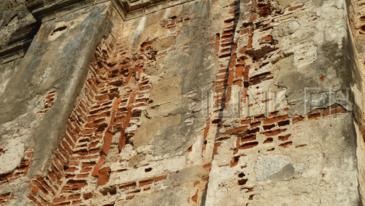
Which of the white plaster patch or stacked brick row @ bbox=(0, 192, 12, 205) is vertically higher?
stacked brick row @ bbox=(0, 192, 12, 205)

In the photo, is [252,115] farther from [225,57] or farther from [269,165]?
[225,57]

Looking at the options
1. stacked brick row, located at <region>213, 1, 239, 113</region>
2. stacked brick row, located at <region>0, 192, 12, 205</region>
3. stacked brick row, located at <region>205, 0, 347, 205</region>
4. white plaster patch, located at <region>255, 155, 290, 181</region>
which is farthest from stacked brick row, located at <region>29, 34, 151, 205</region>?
white plaster patch, located at <region>255, 155, 290, 181</region>

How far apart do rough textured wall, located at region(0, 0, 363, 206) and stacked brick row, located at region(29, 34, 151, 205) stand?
0.01 m

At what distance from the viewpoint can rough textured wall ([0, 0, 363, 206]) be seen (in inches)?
147

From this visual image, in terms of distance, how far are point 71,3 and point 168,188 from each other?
110 inches

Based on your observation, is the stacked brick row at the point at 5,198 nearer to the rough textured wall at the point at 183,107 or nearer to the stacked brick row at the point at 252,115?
the rough textured wall at the point at 183,107

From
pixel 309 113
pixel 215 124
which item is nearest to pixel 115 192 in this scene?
pixel 215 124

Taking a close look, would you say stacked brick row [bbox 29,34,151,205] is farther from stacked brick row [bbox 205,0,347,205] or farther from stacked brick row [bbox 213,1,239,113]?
stacked brick row [bbox 205,0,347,205]

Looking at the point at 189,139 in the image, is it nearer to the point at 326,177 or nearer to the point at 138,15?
the point at 326,177

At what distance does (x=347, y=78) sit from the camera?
13.2ft

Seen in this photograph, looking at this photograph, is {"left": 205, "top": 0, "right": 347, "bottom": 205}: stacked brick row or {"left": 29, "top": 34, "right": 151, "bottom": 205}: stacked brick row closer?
{"left": 205, "top": 0, "right": 347, "bottom": 205}: stacked brick row

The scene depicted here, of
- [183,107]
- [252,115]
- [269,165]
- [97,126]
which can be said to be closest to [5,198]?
[97,126]

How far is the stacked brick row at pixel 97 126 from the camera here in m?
4.82

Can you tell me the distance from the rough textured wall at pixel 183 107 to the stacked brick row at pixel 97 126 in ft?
0.04
